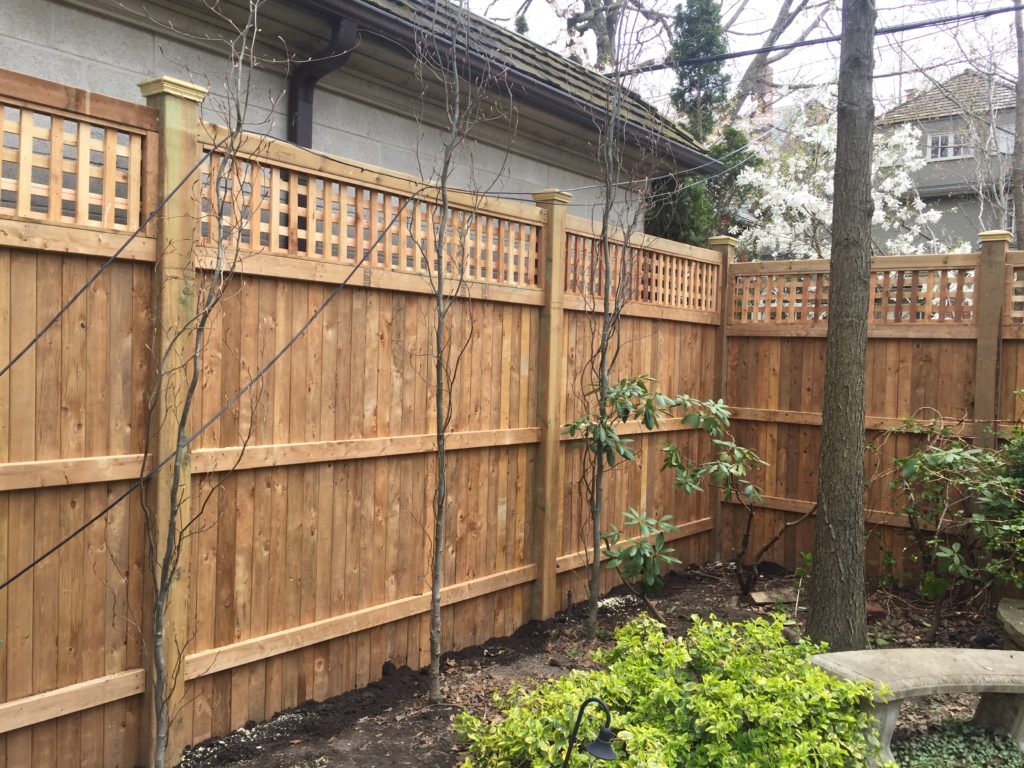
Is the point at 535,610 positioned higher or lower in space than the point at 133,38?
lower

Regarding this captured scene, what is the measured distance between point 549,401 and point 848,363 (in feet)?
5.66

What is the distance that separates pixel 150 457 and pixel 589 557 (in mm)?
3274

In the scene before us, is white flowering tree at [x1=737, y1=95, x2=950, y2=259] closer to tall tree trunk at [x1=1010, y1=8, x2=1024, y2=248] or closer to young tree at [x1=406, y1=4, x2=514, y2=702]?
tall tree trunk at [x1=1010, y1=8, x2=1024, y2=248]

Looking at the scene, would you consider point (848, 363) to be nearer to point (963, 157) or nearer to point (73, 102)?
point (73, 102)

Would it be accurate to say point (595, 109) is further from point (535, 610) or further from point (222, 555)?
point (222, 555)

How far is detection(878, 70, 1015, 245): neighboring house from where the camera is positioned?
46.2ft

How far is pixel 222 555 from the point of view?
3.25 m

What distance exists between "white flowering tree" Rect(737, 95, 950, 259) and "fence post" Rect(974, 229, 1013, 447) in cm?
844

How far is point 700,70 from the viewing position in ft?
39.4

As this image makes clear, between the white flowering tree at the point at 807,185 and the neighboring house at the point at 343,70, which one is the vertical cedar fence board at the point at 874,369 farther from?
the white flowering tree at the point at 807,185

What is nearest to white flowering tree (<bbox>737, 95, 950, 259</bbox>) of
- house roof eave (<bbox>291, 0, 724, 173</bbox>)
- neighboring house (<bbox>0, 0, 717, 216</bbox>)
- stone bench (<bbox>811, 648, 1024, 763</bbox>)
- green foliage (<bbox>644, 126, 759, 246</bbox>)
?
green foliage (<bbox>644, 126, 759, 246</bbox>)

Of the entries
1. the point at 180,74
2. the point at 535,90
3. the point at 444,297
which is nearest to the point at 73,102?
the point at 180,74

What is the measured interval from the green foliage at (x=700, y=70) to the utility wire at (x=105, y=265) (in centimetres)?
1003

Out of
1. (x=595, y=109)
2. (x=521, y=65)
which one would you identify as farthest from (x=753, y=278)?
(x=521, y=65)
